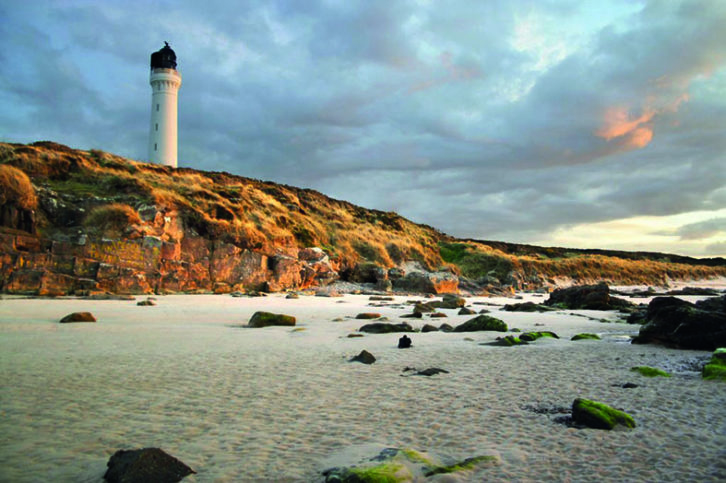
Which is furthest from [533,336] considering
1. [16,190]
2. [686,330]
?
[16,190]

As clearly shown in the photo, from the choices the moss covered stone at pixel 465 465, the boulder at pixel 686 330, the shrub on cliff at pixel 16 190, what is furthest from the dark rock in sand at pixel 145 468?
the shrub on cliff at pixel 16 190

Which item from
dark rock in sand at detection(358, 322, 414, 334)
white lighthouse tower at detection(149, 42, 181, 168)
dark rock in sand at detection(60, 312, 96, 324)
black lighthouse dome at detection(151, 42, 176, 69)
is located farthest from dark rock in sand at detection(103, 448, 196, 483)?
black lighthouse dome at detection(151, 42, 176, 69)

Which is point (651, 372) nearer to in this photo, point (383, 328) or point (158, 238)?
point (383, 328)

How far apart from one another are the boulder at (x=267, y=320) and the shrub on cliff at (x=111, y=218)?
39.1 ft

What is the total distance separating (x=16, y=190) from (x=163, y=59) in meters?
33.0

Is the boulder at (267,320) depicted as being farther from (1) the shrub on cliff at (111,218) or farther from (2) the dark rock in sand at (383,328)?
(1) the shrub on cliff at (111,218)

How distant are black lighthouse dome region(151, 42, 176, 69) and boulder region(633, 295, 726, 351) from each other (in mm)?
48698

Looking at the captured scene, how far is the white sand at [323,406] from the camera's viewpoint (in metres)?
2.92

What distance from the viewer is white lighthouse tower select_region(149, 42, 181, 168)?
42625mm

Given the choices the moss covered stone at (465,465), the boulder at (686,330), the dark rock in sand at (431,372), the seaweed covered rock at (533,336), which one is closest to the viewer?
the moss covered stone at (465,465)

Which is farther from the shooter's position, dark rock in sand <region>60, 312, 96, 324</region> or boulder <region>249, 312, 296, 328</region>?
boulder <region>249, 312, 296, 328</region>

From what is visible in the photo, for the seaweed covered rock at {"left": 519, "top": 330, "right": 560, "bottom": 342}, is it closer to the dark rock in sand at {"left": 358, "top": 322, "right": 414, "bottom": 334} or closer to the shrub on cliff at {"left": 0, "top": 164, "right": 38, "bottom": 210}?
the dark rock in sand at {"left": 358, "top": 322, "right": 414, "bottom": 334}

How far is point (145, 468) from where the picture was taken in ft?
8.65

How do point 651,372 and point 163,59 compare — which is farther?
point 163,59
